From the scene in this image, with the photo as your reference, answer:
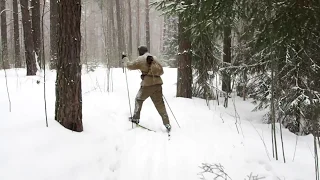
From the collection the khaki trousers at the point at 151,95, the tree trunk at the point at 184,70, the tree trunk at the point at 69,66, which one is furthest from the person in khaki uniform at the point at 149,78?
the tree trunk at the point at 184,70

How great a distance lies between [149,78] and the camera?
19.4 ft

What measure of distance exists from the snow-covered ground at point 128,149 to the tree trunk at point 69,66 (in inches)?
9.2

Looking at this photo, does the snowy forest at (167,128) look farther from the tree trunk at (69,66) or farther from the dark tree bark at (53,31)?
the dark tree bark at (53,31)

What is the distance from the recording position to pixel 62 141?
403cm

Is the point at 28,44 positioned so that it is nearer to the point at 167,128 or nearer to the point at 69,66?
the point at 69,66

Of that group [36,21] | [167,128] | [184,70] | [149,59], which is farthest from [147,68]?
[36,21]

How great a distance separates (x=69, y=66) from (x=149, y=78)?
2000mm

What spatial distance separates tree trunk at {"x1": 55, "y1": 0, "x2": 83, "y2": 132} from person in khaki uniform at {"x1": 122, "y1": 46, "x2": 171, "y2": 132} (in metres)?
1.57

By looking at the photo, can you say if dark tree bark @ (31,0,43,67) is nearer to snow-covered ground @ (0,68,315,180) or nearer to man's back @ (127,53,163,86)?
snow-covered ground @ (0,68,315,180)

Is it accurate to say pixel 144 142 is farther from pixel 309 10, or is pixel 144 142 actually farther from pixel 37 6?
pixel 37 6

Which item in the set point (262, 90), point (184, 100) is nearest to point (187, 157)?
point (184, 100)

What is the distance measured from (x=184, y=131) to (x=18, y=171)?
139 inches

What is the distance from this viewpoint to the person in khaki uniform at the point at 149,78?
230 inches

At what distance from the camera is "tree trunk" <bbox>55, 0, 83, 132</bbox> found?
4.25m
